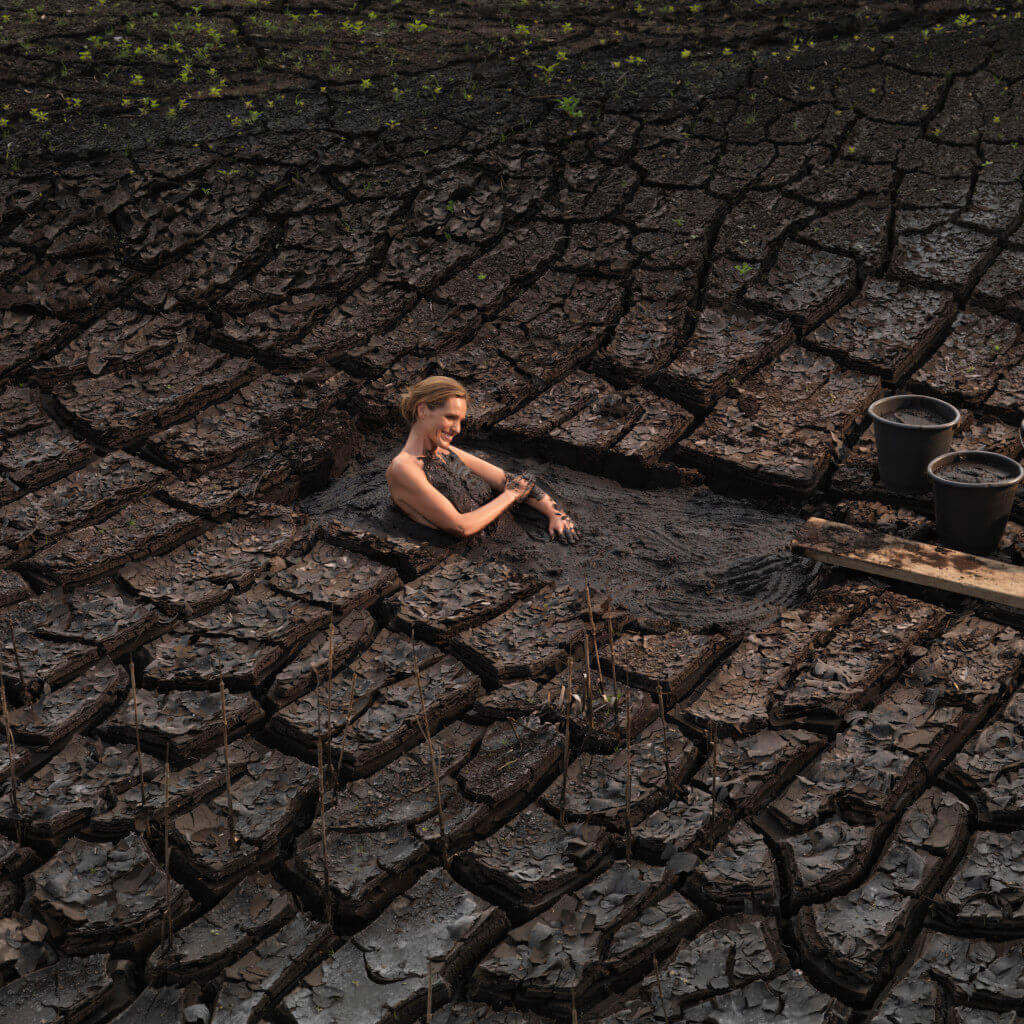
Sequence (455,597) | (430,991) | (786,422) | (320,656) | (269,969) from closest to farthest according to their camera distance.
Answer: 1. (430,991)
2. (269,969)
3. (320,656)
4. (455,597)
5. (786,422)

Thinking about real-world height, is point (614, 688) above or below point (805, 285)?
below

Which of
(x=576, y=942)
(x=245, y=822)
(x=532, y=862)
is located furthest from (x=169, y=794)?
(x=576, y=942)

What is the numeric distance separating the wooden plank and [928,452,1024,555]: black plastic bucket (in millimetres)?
132

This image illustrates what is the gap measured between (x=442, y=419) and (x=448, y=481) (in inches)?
9.4

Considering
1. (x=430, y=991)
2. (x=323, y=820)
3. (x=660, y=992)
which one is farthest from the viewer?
(x=323, y=820)

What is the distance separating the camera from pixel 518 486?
14.7 ft

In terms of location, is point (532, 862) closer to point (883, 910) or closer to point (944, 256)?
point (883, 910)

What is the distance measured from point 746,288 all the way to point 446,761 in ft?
10.5

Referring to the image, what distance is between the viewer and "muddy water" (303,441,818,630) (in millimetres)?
4066

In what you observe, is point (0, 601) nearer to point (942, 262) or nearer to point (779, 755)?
point (779, 755)

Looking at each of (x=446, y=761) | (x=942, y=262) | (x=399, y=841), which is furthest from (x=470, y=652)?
(x=942, y=262)

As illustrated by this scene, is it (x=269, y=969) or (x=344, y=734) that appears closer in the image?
(x=269, y=969)

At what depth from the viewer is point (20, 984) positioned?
2645 mm

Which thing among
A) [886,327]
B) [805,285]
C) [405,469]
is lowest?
[405,469]
